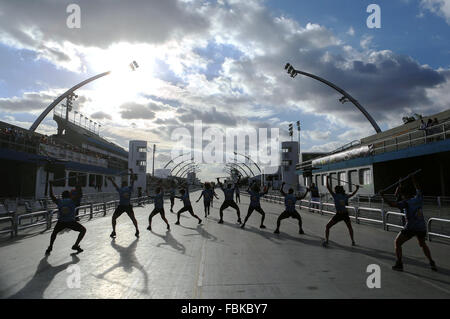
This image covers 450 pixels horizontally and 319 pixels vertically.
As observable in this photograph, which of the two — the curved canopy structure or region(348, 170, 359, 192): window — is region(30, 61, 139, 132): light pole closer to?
the curved canopy structure

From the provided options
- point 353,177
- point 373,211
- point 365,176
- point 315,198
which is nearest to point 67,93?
point 315,198

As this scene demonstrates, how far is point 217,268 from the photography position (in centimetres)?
602

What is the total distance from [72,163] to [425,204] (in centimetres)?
3640

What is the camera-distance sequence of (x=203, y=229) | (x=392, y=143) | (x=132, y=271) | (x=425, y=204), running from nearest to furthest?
(x=132, y=271), (x=203, y=229), (x=425, y=204), (x=392, y=143)

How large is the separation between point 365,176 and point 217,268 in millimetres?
27575

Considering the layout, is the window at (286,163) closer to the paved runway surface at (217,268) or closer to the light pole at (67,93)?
the light pole at (67,93)

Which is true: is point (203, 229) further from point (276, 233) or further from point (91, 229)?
point (91, 229)

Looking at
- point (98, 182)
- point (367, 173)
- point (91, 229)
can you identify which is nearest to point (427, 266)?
point (91, 229)

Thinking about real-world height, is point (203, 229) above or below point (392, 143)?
below

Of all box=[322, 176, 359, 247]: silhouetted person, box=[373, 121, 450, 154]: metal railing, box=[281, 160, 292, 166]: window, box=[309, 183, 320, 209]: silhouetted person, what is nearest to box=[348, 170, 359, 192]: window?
box=[373, 121, 450, 154]: metal railing

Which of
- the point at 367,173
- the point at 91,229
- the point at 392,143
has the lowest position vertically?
the point at 91,229

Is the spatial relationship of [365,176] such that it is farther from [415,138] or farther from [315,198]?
[315,198]

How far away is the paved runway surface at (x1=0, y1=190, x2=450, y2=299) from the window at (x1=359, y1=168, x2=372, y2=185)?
68.6 feet
